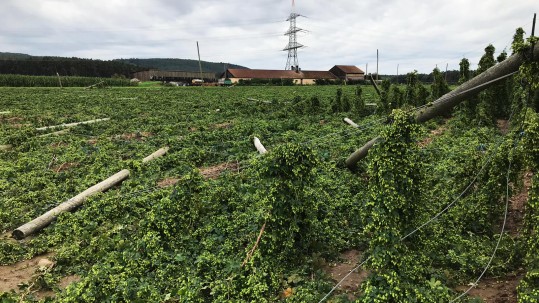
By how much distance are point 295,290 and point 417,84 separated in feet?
54.3

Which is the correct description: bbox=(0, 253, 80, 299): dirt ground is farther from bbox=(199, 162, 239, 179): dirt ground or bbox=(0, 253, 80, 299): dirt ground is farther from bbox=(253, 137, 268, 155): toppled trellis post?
bbox=(253, 137, 268, 155): toppled trellis post

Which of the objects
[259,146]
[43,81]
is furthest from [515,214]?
[43,81]

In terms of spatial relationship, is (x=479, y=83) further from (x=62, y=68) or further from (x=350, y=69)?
Result: (x=62, y=68)

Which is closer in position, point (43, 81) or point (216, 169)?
point (216, 169)

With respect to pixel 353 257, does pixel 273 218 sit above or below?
above

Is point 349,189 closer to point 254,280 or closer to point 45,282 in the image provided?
point 254,280

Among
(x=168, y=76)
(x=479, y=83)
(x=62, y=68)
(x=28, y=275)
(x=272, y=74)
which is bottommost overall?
(x=28, y=275)

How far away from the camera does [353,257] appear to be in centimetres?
521

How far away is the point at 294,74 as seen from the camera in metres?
81.5

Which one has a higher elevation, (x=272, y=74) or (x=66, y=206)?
(x=272, y=74)

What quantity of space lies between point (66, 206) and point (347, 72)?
87.2 metres

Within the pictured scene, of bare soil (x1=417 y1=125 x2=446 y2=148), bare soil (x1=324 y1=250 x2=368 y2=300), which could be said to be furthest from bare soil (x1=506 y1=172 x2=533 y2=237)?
bare soil (x1=417 y1=125 x2=446 y2=148)

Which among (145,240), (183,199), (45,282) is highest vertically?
(183,199)

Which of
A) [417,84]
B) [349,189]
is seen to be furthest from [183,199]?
[417,84]
